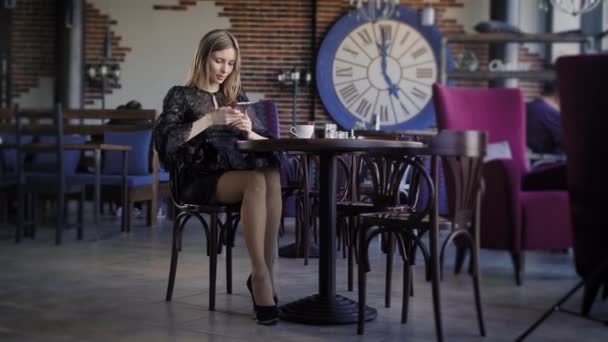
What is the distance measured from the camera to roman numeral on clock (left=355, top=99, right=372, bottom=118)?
9.65 meters

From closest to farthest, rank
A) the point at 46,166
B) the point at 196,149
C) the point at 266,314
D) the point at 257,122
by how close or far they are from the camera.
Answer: the point at 266,314 < the point at 196,149 < the point at 257,122 < the point at 46,166

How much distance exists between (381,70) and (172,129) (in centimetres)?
695

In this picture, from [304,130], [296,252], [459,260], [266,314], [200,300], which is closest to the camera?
[266,314]

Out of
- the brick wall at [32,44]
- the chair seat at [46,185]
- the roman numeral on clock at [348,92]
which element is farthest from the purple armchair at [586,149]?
the brick wall at [32,44]

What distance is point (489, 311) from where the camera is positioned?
3.12 meters

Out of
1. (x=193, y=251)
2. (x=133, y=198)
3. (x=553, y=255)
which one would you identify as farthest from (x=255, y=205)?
(x=133, y=198)

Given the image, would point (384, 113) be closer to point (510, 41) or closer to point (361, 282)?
point (510, 41)

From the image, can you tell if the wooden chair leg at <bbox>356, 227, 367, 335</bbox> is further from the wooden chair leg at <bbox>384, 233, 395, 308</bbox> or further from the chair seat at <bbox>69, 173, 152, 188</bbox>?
the chair seat at <bbox>69, 173, 152, 188</bbox>

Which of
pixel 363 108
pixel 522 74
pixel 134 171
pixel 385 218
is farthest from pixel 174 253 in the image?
pixel 363 108

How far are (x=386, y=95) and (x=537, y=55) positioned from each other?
1.90m

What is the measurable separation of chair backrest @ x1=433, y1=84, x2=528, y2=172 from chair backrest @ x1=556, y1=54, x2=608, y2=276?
1.46 m

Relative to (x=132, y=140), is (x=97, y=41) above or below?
above

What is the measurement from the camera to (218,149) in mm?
3018

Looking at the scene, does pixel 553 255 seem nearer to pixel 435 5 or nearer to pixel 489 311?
pixel 489 311
